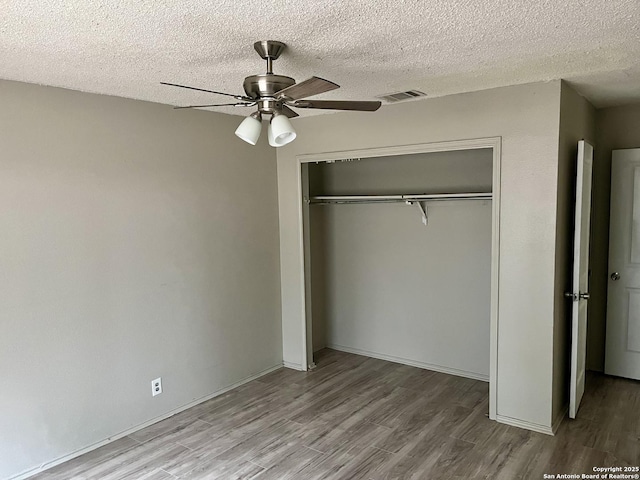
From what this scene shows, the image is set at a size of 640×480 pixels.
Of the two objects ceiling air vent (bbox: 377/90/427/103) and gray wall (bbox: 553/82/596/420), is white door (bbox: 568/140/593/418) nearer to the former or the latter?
→ gray wall (bbox: 553/82/596/420)

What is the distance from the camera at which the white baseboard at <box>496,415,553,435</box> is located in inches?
128

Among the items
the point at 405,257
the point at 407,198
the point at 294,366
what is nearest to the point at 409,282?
the point at 405,257

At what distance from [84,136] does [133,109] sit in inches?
16.2

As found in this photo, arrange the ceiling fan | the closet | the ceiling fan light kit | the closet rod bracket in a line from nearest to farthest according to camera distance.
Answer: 1. the ceiling fan
2. the ceiling fan light kit
3. the closet
4. the closet rod bracket

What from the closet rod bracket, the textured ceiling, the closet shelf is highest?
the textured ceiling

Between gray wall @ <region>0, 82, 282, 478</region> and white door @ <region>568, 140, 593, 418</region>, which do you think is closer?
gray wall @ <region>0, 82, 282, 478</region>

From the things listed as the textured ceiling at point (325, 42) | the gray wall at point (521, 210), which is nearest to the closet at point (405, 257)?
Answer: the gray wall at point (521, 210)

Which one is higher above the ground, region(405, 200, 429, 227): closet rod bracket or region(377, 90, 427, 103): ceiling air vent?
region(377, 90, 427, 103): ceiling air vent

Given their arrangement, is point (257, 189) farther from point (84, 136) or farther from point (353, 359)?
point (353, 359)

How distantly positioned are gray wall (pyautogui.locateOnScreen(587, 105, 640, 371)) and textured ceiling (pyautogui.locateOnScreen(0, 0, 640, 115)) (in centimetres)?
104

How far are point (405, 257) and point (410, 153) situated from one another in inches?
47.6

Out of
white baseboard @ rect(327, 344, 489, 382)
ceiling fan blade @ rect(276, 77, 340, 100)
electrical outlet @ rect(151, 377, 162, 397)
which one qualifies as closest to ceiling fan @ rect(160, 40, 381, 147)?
ceiling fan blade @ rect(276, 77, 340, 100)

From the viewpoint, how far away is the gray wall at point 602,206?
4074 millimetres

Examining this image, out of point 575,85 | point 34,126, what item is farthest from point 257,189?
point 575,85
